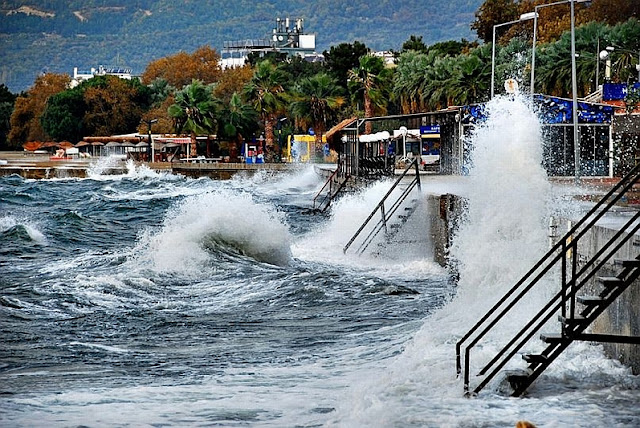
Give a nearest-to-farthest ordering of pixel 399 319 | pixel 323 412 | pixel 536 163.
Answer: pixel 323 412 → pixel 399 319 → pixel 536 163

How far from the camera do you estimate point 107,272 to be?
22734mm

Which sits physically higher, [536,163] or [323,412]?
[536,163]

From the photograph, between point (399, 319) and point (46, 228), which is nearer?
point (399, 319)

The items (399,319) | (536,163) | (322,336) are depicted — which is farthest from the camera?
(536,163)

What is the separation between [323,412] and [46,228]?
27.8m

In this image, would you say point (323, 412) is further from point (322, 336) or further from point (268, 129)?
point (268, 129)

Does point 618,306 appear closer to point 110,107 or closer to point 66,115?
point 66,115

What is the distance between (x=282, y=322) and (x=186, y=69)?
13641 cm

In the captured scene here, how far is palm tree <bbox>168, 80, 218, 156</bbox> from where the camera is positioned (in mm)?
94438

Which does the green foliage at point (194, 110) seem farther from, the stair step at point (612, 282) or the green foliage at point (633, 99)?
the stair step at point (612, 282)

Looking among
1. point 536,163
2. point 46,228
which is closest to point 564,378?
point 536,163

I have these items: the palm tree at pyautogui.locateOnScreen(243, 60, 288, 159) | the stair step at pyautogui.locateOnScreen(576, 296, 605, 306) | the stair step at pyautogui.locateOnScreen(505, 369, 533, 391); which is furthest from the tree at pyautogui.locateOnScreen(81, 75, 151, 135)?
the stair step at pyautogui.locateOnScreen(505, 369, 533, 391)

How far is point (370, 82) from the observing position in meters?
85.5

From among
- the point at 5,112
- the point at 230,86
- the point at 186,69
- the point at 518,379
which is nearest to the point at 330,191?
the point at 518,379
